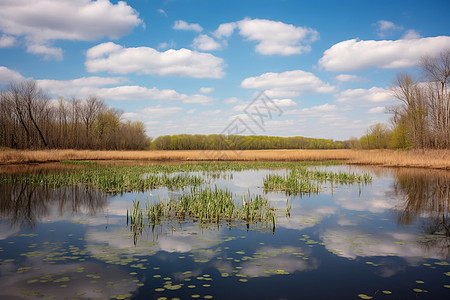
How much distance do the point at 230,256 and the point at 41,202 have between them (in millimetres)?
9354

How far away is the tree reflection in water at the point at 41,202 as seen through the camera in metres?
9.55

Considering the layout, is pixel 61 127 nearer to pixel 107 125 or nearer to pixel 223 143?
pixel 107 125

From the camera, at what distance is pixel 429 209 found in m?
10.5

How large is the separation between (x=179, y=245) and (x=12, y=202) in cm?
889

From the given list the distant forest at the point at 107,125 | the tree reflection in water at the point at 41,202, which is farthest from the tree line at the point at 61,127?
the tree reflection in water at the point at 41,202

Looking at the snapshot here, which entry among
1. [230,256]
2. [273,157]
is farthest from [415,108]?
[230,256]

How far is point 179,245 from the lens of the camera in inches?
259

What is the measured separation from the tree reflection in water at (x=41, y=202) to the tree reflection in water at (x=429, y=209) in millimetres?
9562

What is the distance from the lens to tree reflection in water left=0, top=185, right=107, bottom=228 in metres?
9.55

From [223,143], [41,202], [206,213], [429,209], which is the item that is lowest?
[429,209]

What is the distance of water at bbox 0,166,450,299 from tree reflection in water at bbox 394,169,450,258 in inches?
1.9

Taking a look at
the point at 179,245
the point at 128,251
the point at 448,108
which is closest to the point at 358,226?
the point at 179,245

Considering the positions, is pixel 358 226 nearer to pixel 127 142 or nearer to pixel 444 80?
pixel 444 80

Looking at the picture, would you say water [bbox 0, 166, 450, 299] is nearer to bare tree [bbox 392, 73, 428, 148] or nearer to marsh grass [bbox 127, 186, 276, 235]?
marsh grass [bbox 127, 186, 276, 235]
